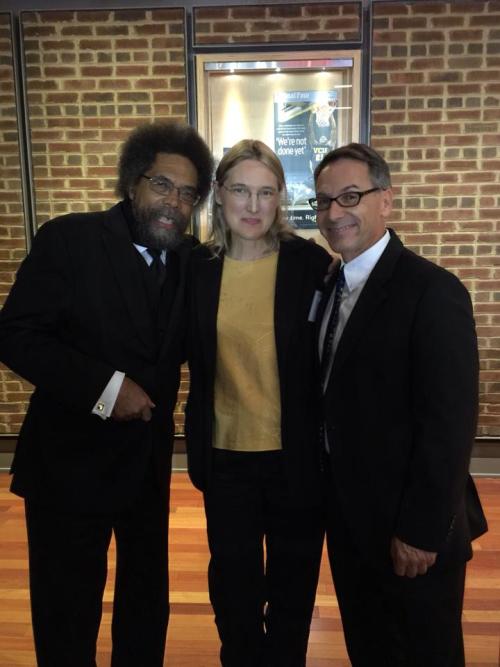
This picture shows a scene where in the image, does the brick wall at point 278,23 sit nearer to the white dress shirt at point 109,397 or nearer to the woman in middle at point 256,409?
the woman in middle at point 256,409

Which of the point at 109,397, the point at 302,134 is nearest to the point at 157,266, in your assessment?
the point at 109,397

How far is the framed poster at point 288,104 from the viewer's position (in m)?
3.64

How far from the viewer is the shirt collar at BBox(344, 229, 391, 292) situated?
1574 millimetres

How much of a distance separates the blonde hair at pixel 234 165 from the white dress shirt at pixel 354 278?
0.35 metres

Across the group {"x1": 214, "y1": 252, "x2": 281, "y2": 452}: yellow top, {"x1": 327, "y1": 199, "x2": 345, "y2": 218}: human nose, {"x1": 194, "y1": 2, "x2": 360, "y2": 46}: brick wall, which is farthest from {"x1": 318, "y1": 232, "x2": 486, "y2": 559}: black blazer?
{"x1": 194, "y1": 2, "x2": 360, "y2": 46}: brick wall

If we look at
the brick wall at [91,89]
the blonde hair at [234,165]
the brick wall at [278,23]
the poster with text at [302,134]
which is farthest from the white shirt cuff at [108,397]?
the brick wall at [278,23]

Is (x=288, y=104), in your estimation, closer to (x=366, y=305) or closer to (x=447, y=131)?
(x=447, y=131)

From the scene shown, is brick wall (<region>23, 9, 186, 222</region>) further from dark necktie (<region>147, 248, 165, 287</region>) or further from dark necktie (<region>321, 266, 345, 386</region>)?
dark necktie (<region>321, 266, 345, 386</region>)

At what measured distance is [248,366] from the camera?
181 cm

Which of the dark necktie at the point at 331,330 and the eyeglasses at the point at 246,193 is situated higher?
the eyeglasses at the point at 246,193

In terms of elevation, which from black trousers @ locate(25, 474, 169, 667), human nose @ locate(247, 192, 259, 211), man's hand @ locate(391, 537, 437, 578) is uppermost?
human nose @ locate(247, 192, 259, 211)

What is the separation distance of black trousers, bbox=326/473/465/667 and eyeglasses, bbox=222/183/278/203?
0.91m

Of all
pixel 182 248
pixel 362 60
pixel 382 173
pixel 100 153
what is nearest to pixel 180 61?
pixel 100 153

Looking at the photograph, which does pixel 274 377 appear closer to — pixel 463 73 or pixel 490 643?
pixel 490 643
